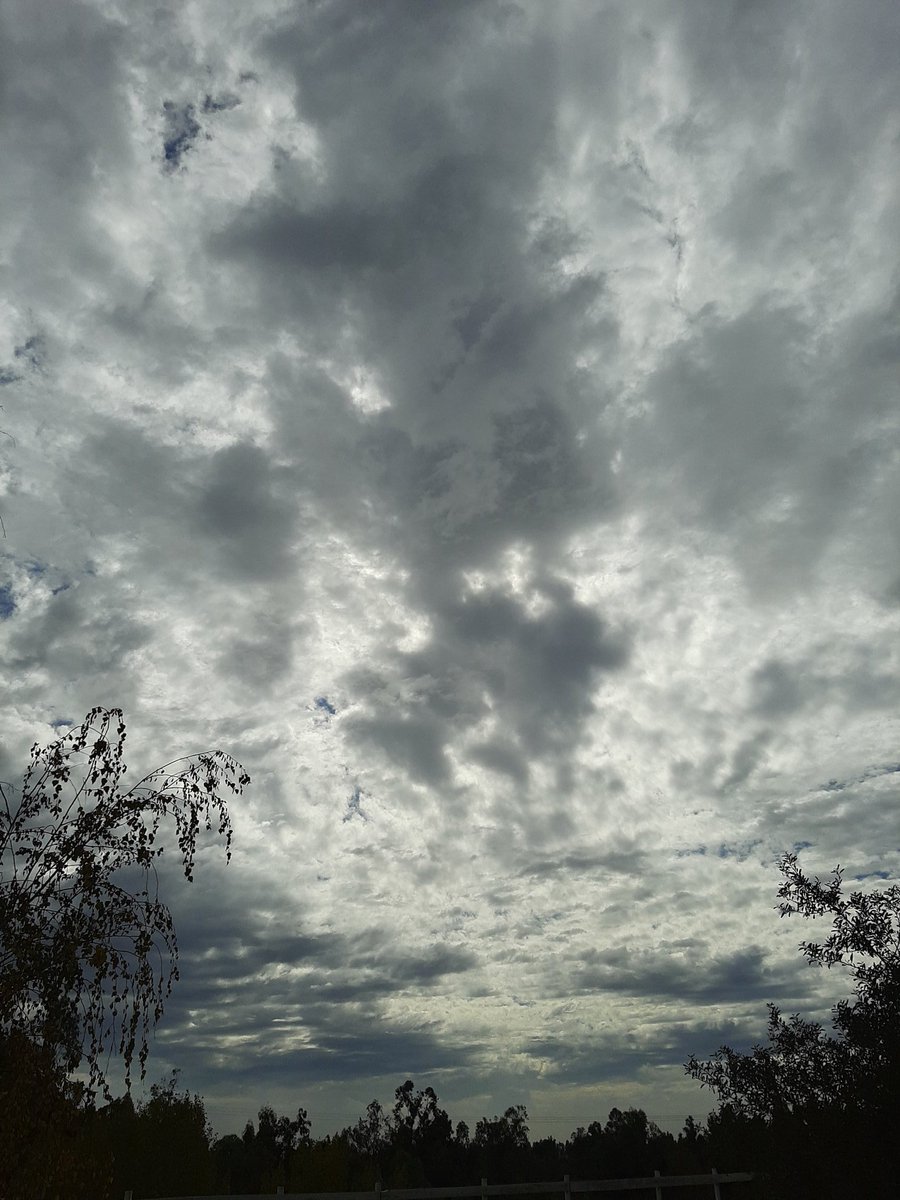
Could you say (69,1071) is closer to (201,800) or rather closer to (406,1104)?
(201,800)

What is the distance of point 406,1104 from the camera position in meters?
118

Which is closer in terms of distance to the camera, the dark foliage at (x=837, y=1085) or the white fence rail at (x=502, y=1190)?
the dark foliage at (x=837, y=1085)

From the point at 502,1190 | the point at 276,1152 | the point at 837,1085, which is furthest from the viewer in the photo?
the point at 276,1152

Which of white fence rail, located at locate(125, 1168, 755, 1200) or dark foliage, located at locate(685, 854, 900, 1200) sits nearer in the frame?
dark foliage, located at locate(685, 854, 900, 1200)

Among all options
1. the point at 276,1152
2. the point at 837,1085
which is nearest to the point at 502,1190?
the point at 837,1085

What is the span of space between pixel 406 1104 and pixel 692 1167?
70.9 meters

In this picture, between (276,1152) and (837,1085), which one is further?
(276,1152)

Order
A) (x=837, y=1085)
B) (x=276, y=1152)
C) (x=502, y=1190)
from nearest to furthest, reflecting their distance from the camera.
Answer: (x=837, y=1085) < (x=502, y=1190) < (x=276, y=1152)

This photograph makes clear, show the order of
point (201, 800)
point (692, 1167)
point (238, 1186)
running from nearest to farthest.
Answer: point (201, 800)
point (692, 1167)
point (238, 1186)

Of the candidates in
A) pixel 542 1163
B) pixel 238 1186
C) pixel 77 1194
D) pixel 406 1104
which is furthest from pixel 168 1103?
pixel 406 1104

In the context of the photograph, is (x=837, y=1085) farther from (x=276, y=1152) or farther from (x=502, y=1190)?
(x=276, y=1152)

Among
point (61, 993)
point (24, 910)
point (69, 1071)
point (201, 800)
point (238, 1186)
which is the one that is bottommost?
point (238, 1186)

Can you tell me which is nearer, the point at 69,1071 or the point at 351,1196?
the point at 69,1071


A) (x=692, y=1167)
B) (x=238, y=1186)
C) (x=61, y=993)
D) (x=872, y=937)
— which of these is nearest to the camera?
(x=61, y=993)
